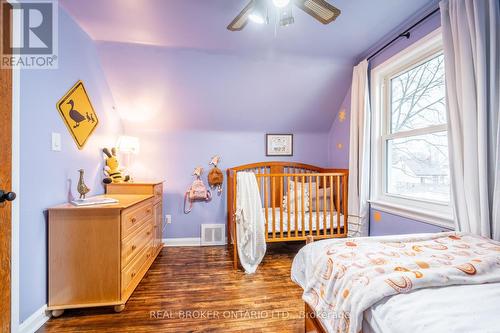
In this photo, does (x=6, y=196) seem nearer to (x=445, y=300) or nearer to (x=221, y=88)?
(x=445, y=300)

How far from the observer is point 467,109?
1285mm

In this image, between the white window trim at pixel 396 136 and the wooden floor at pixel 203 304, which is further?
the white window trim at pixel 396 136

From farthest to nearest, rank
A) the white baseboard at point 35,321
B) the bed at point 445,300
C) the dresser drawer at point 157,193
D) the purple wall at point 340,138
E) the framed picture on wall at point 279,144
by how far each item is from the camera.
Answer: the framed picture on wall at point 279,144, the purple wall at point 340,138, the dresser drawer at point 157,193, the white baseboard at point 35,321, the bed at point 445,300

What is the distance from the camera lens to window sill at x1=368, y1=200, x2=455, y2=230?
153cm

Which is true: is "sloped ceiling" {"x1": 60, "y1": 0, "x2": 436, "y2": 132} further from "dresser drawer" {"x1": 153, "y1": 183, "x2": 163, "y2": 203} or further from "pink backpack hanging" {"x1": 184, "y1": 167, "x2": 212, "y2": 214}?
"dresser drawer" {"x1": 153, "y1": 183, "x2": 163, "y2": 203}

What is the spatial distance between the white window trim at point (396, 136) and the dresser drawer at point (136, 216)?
2.30 m

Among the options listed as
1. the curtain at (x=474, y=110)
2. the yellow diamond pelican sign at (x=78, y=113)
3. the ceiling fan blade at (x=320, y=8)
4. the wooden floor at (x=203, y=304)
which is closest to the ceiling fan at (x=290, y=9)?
the ceiling fan blade at (x=320, y=8)

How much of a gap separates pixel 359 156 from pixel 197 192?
2.02 meters

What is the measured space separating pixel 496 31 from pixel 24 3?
2886mm

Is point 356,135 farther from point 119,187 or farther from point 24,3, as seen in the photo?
point 24,3

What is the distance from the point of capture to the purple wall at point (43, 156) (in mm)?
1320

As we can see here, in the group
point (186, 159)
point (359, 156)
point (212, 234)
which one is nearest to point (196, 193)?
point (186, 159)

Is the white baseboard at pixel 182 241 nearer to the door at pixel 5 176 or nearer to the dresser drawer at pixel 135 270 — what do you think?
the dresser drawer at pixel 135 270

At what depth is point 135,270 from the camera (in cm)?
180
